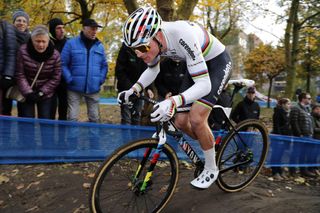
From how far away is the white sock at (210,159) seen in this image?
367 centimetres

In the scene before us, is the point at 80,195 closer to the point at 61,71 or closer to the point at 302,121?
the point at 61,71

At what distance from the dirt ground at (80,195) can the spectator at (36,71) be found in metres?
0.93

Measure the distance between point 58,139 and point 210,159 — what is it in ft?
8.21

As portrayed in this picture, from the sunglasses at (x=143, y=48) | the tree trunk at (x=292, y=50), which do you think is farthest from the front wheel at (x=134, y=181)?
the tree trunk at (x=292, y=50)

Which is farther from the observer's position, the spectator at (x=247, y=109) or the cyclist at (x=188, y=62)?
the spectator at (x=247, y=109)

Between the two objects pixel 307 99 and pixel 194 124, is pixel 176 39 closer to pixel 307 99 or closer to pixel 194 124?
pixel 194 124

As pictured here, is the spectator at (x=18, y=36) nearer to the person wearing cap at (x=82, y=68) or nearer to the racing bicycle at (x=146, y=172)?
the person wearing cap at (x=82, y=68)

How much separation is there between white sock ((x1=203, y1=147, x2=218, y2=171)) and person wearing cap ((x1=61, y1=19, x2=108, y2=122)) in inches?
103

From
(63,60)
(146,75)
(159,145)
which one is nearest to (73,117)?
(63,60)

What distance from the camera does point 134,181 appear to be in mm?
3266

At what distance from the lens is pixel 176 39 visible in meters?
3.21

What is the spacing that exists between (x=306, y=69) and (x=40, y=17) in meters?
20.4

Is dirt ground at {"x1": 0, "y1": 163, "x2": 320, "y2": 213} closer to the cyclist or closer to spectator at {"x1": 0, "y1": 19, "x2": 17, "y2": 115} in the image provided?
the cyclist

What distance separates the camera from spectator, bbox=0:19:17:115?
4918 mm
